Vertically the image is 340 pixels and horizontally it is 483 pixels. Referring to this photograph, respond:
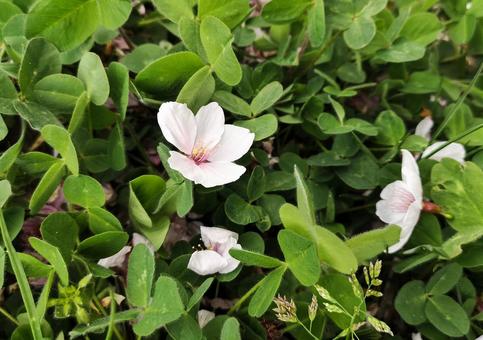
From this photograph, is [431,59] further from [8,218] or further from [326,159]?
[8,218]

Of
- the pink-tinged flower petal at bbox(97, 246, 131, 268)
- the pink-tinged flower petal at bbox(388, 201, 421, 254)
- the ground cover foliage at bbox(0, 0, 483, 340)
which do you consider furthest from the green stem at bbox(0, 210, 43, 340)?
the pink-tinged flower petal at bbox(388, 201, 421, 254)

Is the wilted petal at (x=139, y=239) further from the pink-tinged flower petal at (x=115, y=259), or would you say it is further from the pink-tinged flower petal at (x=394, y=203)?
the pink-tinged flower petal at (x=394, y=203)

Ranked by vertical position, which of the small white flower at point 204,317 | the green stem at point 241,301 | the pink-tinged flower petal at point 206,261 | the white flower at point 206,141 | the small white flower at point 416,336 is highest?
the white flower at point 206,141

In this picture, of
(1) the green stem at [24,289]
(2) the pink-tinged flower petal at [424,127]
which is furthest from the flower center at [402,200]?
(1) the green stem at [24,289]

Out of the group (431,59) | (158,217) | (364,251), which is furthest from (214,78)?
(431,59)

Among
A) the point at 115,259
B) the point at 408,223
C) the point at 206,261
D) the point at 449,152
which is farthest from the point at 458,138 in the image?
the point at 115,259

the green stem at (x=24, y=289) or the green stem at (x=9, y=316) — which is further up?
the green stem at (x=24, y=289)

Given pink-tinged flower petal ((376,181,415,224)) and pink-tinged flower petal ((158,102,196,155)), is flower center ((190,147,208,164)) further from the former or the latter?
pink-tinged flower petal ((376,181,415,224))
